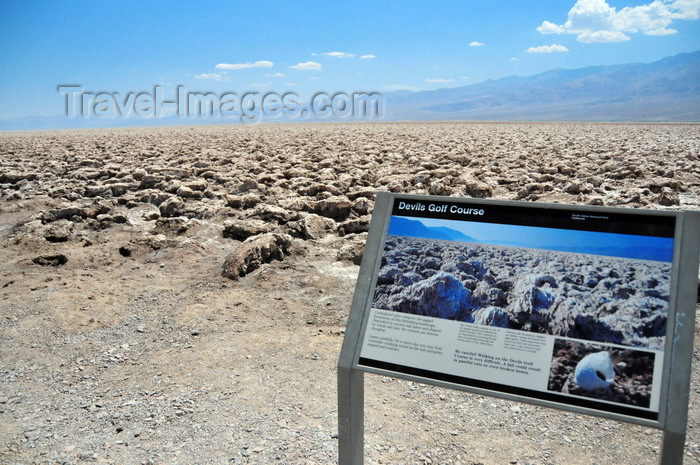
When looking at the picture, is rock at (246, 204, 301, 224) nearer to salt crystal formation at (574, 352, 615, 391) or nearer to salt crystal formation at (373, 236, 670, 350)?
salt crystal formation at (373, 236, 670, 350)

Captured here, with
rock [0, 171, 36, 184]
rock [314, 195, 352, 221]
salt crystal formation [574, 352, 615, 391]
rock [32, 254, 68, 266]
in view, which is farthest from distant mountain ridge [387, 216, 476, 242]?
rock [0, 171, 36, 184]

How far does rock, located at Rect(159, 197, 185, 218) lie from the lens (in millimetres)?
7742

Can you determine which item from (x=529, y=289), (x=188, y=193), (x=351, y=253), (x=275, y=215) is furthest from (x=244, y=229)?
(x=529, y=289)

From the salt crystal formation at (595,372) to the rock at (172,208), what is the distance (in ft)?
22.3

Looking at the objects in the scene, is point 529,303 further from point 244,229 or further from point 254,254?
point 244,229

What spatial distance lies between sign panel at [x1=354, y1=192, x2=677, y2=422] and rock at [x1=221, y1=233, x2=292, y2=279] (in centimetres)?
312

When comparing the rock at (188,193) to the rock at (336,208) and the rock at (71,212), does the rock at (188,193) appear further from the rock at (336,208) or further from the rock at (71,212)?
the rock at (336,208)

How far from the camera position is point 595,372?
1.76 meters

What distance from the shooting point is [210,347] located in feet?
12.3

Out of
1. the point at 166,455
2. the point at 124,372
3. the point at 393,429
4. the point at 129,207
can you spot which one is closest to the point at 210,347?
the point at 124,372

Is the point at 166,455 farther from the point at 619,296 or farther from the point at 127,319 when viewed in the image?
the point at 619,296

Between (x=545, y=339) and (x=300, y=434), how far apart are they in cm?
148

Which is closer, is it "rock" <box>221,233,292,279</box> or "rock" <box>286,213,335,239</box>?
"rock" <box>221,233,292,279</box>

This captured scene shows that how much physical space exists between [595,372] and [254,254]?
3.95 meters
